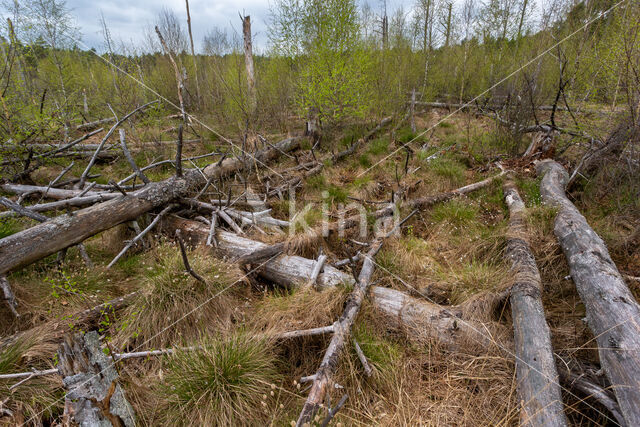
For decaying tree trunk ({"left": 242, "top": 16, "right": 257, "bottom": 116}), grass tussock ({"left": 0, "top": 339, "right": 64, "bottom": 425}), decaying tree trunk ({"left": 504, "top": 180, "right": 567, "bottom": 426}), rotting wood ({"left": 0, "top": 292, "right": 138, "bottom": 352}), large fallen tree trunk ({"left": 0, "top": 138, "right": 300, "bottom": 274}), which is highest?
decaying tree trunk ({"left": 242, "top": 16, "right": 257, "bottom": 116})

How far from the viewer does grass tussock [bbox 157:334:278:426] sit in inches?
69.6

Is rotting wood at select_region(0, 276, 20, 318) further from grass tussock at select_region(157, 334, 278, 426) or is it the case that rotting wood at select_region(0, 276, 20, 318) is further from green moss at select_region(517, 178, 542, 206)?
green moss at select_region(517, 178, 542, 206)

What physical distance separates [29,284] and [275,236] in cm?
252

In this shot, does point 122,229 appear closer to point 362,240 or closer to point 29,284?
point 29,284

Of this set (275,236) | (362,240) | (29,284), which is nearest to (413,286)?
(362,240)

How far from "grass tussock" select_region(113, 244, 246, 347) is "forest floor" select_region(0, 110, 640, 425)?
11 millimetres

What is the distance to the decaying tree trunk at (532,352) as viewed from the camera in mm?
1614

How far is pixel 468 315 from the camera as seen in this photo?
2.38 meters

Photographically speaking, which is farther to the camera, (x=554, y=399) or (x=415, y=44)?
(x=415, y=44)

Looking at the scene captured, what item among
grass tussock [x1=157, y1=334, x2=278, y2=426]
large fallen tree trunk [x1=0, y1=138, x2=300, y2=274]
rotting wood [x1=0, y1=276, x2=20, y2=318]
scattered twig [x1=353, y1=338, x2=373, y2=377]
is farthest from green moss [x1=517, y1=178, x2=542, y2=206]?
rotting wood [x1=0, y1=276, x2=20, y2=318]

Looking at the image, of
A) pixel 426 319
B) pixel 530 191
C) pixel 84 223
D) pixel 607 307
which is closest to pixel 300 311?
pixel 426 319

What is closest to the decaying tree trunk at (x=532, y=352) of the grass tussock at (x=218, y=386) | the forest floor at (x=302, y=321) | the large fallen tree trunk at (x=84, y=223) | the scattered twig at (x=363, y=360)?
the forest floor at (x=302, y=321)

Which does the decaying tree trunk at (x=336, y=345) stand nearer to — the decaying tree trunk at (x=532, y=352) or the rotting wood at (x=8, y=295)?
the decaying tree trunk at (x=532, y=352)

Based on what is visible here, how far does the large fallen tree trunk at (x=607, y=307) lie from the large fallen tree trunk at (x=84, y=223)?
4.60 meters
